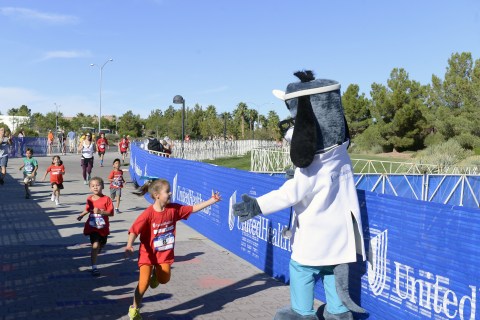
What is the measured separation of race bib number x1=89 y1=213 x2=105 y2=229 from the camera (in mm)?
7059

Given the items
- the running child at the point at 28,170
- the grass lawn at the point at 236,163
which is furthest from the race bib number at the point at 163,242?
the grass lawn at the point at 236,163

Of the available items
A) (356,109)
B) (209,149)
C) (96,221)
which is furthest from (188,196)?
(356,109)

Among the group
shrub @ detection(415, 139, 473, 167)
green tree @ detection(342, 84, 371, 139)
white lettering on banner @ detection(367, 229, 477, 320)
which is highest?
green tree @ detection(342, 84, 371, 139)

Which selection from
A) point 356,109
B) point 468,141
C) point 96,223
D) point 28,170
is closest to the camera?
point 96,223

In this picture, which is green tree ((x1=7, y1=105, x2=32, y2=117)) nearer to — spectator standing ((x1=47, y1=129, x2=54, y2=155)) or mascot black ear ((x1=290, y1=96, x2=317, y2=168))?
spectator standing ((x1=47, y1=129, x2=54, y2=155))

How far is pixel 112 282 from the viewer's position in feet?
22.3

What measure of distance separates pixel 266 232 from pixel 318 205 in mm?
2871

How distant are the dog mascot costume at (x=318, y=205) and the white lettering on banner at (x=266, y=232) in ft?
6.50

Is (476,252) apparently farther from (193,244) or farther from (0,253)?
(0,253)

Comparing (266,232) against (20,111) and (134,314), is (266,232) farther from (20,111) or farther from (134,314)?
(20,111)

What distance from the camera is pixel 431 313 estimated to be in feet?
13.7

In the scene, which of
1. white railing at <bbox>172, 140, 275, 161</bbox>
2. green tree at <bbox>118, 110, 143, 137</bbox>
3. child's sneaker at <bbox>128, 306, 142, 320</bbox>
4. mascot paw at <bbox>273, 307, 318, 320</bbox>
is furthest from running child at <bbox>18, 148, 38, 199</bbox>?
green tree at <bbox>118, 110, 143, 137</bbox>

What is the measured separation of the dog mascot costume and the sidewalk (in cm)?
127

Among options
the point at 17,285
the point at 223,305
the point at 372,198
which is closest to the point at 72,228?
the point at 17,285
